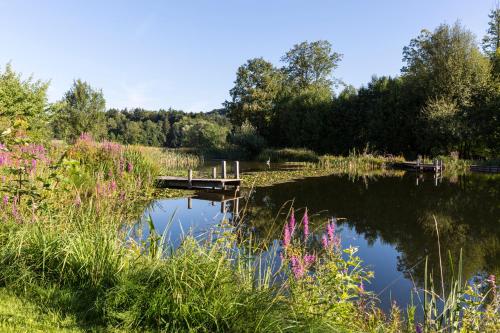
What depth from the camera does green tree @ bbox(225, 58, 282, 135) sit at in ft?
140

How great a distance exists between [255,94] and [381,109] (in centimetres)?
1551

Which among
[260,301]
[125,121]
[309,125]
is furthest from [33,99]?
[125,121]

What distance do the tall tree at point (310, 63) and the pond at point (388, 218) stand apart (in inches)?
1227

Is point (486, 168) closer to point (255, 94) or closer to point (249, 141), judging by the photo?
point (249, 141)

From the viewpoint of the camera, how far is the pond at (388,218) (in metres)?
6.16

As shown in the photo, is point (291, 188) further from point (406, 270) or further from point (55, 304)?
point (55, 304)

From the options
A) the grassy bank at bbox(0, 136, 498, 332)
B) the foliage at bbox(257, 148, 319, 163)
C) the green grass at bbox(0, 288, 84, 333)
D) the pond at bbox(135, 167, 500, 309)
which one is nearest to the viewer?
the green grass at bbox(0, 288, 84, 333)

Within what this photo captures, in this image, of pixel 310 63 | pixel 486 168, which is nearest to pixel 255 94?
pixel 310 63

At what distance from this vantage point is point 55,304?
3.11 m

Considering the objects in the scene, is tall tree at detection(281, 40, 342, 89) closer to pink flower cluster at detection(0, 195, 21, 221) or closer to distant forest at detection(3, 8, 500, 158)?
distant forest at detection(3, 8, 500, 158)

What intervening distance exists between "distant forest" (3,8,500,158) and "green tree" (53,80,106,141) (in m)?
0.08

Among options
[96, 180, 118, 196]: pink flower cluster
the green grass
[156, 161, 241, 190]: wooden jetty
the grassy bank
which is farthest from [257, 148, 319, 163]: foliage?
the green grass

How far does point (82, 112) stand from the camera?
103 ft

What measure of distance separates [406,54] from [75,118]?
93.9 ft
